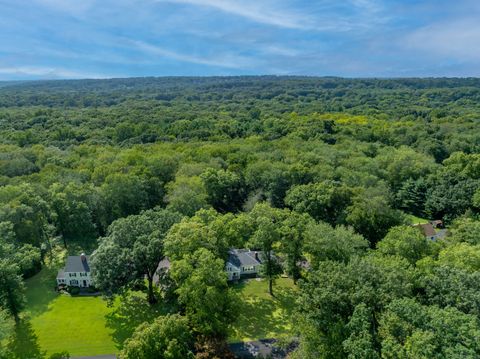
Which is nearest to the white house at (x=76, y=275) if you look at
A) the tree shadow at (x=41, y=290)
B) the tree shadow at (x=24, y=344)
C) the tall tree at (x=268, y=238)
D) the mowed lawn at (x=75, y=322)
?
the tree shadow at (x=41, y=290)

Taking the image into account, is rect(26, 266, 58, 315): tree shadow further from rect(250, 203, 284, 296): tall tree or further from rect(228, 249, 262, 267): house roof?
rect(250, 203, 284, 296): tall tree

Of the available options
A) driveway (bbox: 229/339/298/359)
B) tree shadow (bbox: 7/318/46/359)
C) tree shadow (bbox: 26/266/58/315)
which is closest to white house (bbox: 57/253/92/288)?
tree shadow (bbox: 26/266/58/315)

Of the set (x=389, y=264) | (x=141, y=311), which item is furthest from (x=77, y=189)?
(x=389, y=264)

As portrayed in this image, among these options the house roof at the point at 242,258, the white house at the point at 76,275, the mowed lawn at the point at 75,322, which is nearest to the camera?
the mowed lawn at the point at 75,322

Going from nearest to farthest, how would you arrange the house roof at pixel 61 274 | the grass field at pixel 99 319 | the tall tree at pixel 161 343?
the tall tree at pixel 161 343, the grass field at pixel 99 319, the house roof at pixel 61 274

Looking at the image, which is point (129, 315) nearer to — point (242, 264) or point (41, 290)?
point (41, 290)

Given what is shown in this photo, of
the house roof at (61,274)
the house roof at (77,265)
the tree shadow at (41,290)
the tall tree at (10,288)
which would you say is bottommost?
the tree shadow at (41,290)

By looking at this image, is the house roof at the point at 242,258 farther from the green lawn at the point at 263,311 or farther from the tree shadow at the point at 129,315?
the tree shadow at the point at 129,315
